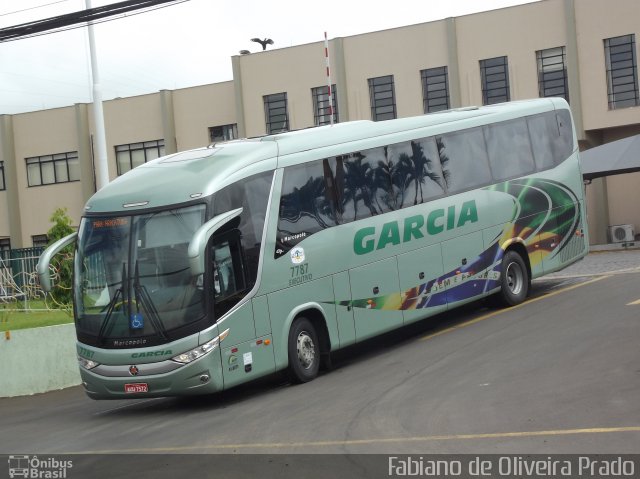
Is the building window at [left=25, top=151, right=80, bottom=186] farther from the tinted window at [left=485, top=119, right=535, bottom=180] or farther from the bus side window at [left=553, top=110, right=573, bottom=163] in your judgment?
the tinted window at [left=485, top=119, right=535, bottom=180]

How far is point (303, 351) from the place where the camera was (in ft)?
49.7

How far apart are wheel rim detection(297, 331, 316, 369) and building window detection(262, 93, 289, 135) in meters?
26.6

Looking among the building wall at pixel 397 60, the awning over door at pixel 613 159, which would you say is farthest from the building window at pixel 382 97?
the awning over door at pixel 613 159

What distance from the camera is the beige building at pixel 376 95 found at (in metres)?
35.3

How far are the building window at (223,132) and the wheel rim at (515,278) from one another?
25.2 meters

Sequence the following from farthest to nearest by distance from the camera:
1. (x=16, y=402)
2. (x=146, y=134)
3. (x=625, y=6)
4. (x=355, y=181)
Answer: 1. (x=146, y=134)
2. (x=625, y=6)
3. (x=16, y=402)
4. (x=355, y=181)

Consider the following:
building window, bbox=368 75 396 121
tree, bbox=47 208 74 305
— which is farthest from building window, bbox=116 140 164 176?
tree, bbox=47 208 74 305

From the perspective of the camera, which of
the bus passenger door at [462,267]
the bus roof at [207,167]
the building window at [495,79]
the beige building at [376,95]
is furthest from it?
the building window at [495,79]

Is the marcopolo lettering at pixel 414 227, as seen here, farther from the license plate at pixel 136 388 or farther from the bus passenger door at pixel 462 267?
the license plate at pixel 136 388

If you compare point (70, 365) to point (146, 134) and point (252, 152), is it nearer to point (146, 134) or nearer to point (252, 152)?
point (252, 152)

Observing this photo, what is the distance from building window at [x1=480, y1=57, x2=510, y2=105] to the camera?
121 ft

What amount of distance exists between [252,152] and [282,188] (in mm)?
664

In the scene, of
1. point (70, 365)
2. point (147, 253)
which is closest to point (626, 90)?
point (70, 365)

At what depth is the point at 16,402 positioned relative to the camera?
58.5 ft
